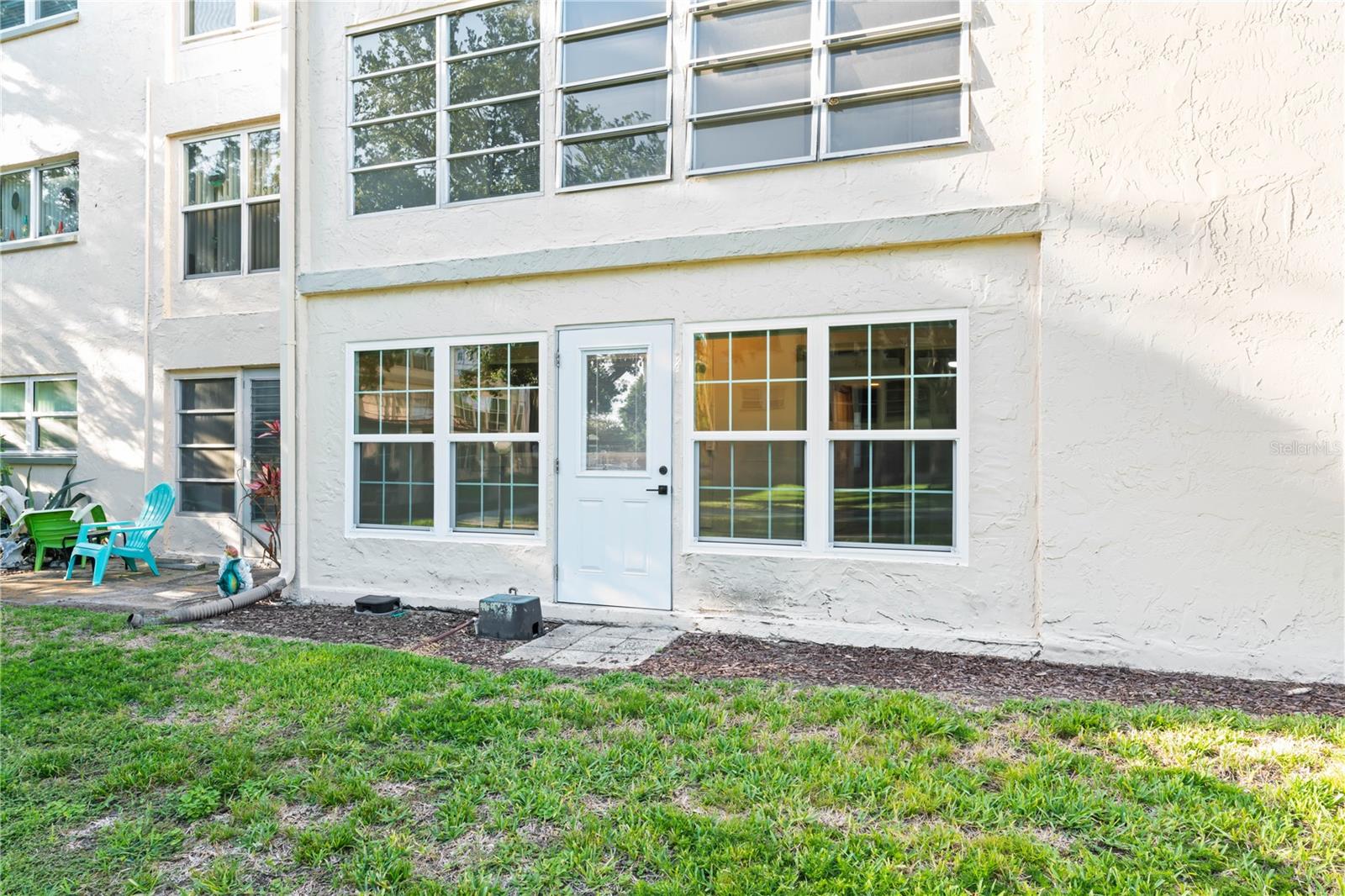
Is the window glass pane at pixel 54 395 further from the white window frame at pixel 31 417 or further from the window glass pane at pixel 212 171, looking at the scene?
the window glass pane at pixel 212 171

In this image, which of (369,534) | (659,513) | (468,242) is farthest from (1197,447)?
(369,534)

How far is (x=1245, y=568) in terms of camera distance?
496 cm

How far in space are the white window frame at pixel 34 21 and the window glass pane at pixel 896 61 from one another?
1023 cm

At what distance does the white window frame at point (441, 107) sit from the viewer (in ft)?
22.4

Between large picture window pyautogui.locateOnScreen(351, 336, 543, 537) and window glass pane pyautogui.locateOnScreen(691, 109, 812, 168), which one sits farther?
large picture window pyautogui.locateOnScreen(351, 336, 543, 537)

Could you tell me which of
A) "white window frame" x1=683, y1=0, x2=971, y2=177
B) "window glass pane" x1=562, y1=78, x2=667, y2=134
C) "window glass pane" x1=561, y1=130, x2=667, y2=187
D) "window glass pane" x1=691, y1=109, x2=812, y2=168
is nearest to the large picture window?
"window glass pane" x1=561, y1=130, x2=667, y2=187

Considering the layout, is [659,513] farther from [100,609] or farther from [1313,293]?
A: [100,609]

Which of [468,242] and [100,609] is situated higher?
[468,242]

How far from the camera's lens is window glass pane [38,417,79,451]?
35.1ft

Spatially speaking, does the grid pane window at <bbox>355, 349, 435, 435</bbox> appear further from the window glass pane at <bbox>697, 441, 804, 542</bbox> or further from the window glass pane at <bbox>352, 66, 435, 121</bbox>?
the window glass pane at <bbox>697, 441, 804, 542</bbox>

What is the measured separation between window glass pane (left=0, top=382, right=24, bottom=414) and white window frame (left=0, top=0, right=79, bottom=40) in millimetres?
4616

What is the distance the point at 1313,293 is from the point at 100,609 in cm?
930

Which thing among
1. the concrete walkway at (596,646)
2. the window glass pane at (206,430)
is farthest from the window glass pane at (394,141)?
the concrete walkway at (596,646)

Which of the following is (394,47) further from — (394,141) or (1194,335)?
(1194,335)
